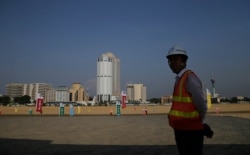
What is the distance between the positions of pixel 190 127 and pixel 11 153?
19.3 ft

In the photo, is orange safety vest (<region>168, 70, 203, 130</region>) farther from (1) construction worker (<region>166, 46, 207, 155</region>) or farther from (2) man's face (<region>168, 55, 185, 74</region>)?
(2) man's face (<region>168, 55, 185, 74</region>)

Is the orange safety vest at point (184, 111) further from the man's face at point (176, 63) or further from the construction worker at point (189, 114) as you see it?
the man's face at point (176, 63)

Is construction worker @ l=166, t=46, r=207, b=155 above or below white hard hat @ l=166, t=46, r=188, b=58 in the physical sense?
below

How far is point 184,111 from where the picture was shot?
3.00m

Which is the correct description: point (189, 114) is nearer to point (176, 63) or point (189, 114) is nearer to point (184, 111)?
point (184, 111)

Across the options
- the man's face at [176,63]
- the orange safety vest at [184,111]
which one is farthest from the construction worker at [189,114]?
the man's face at [176,63]

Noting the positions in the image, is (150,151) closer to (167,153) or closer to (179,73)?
(167,153)

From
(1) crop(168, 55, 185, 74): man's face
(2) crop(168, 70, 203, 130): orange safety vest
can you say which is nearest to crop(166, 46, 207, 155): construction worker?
(2) crop(168, 70, 203, 130): orange safety vest

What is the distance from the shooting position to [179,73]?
3.17 m

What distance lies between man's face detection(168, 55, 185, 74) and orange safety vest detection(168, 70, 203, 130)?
0.49 feet

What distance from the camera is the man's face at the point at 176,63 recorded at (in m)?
3.21

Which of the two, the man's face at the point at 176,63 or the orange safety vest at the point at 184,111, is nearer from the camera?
the orange safety vest at the point at 184,111

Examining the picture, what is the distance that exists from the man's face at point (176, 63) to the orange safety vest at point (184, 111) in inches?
5.9

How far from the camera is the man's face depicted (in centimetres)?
321
